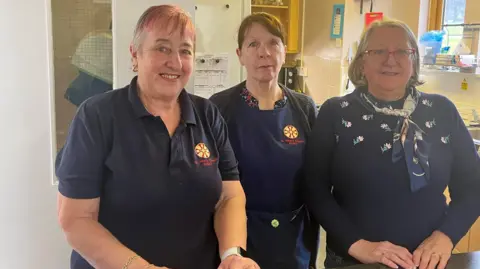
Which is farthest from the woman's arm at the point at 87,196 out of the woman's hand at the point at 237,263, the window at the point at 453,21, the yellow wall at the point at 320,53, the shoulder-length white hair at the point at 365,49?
the yellow wall at the point at 320,53

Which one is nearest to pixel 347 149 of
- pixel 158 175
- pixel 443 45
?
pixel 158 175

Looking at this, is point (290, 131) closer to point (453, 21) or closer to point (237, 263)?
point (237, 263)

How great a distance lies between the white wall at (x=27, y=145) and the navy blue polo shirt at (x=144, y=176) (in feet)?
2.51

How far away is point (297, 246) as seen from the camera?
166cm

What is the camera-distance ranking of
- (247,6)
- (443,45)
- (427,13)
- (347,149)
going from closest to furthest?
1. (347,149)
2. (247,6)
3. (443,45)
4. (427,13)

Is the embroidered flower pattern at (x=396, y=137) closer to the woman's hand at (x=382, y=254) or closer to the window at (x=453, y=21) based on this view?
the woman's hand at (x=382, y=254)

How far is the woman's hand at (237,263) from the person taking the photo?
3.92 feet

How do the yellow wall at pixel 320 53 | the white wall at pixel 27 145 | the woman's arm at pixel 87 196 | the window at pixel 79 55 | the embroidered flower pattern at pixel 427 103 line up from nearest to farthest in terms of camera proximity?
the woman's arm at pixel 87 196
the embroidered flower pattern at pixel 427 103
the white wall at pixel 27 145
the window at pixel 79 55
the yellow wall at pixel 320 53

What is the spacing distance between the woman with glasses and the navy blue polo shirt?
40cm

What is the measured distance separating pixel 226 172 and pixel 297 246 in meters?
0.47

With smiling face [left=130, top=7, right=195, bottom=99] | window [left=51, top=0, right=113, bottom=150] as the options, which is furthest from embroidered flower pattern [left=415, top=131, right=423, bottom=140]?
window [left=51, top=0, right=113, bottom=150]

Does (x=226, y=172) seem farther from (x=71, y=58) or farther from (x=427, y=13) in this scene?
(x=427, y=13)

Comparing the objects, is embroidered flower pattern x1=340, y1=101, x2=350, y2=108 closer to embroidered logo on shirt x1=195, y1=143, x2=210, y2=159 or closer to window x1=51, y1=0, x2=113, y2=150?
embroidered logo on shirt x1=195, y1=143, x2=210, y2=159

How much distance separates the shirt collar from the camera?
1.22m
